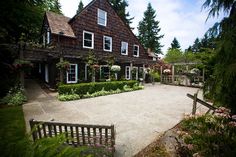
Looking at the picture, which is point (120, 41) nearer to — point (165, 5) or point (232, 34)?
point (165, 5)

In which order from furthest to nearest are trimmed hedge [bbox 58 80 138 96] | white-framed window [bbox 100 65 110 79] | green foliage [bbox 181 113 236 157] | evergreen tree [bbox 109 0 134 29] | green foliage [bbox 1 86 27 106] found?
evergreen tree [bbox 109 0 134 29] → white-framed window [bbox 100 65 110 79] → trimmed hedge [bbox 58 80 138 96] → green foliage [bbox 1 86 27 106] → green foliage [bbox 181 113 236 157]

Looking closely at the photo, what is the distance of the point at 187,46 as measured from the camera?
6284 centimetres

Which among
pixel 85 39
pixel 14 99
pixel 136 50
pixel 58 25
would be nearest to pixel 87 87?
pixel 14 99

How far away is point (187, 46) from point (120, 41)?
164 ft

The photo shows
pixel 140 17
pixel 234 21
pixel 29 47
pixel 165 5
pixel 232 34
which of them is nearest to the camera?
pixel 232 34

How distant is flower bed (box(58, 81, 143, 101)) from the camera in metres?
11.1

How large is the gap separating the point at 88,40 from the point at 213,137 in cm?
1519

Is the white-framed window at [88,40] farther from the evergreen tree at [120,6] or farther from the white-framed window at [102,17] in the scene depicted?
the evergreen tree at [120,6]

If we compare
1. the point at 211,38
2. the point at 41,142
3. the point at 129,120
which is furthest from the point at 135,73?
the point at 41,142

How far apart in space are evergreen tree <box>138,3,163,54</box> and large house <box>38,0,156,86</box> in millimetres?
21659

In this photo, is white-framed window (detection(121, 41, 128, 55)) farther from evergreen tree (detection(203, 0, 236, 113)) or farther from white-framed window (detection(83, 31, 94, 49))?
evergreen tree (detection(203, 0, 236, 113))

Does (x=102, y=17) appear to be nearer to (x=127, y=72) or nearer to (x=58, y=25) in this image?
(x=58, y=25)

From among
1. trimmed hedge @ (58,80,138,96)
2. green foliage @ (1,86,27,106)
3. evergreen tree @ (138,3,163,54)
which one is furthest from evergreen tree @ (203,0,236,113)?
evergreen tree @ (138,3,163,54)

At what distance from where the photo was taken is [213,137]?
391 centimetres
